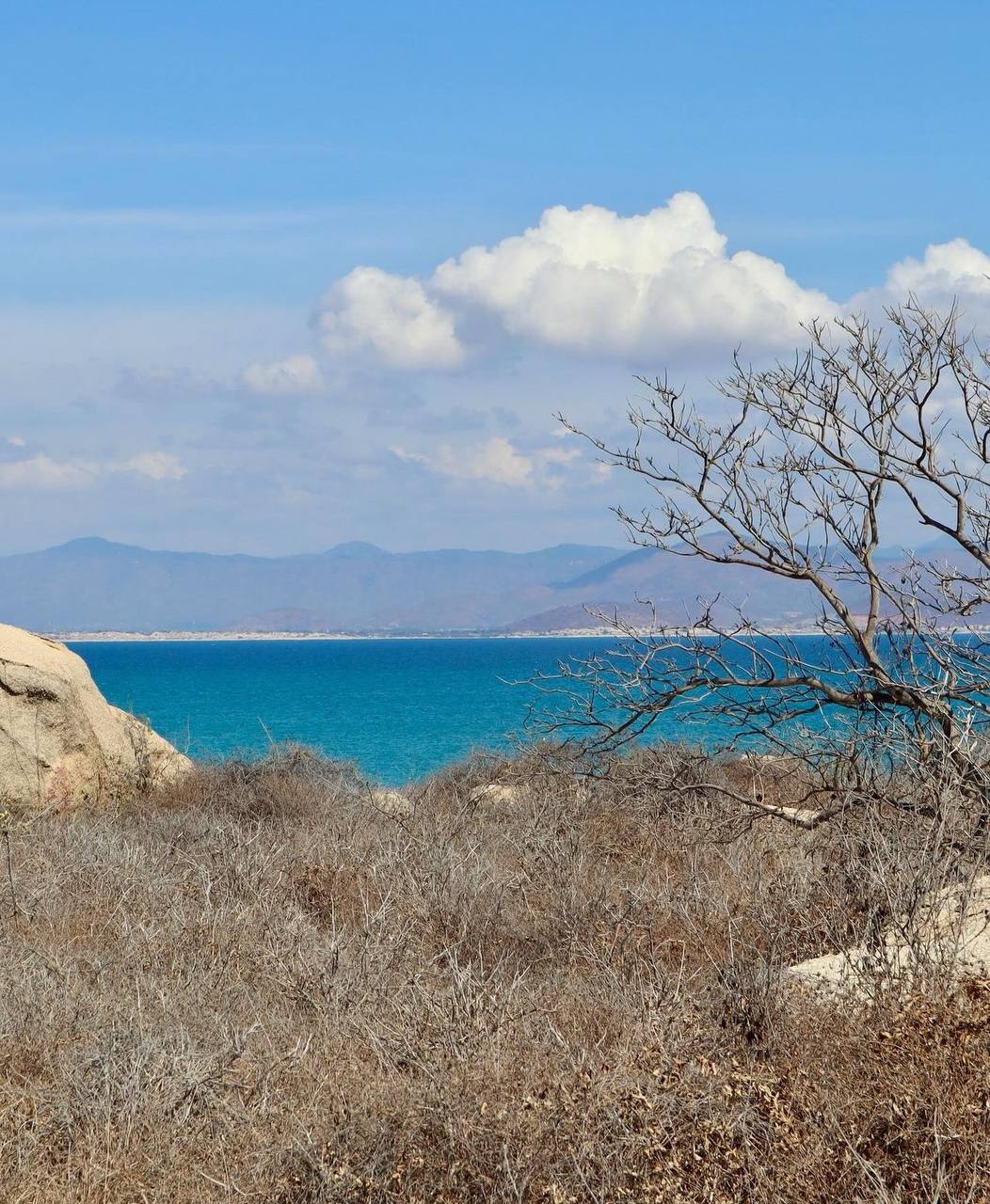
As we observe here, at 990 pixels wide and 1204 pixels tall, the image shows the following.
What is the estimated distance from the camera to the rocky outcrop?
201 inches

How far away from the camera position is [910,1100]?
12.5 ft

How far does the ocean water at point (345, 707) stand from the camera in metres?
35.0

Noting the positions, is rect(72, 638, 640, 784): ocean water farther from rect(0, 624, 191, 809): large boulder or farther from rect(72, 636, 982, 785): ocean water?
rect(0, 624, 191, 809): large boulder

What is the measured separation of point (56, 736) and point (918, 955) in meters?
10.8

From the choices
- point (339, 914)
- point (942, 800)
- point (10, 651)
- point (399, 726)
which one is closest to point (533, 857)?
point (339, 914)

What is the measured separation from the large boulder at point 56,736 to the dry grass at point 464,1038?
12.3 ft


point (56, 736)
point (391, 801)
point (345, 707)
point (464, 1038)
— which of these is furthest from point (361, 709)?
point (464, 1038)

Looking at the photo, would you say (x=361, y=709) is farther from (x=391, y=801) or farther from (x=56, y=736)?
(x=56, y=736)

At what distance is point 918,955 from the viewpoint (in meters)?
5.14

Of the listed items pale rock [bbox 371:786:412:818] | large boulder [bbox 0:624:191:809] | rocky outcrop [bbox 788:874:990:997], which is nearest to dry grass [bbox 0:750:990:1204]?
rocky outcrop [bbox 788:874:990:997]

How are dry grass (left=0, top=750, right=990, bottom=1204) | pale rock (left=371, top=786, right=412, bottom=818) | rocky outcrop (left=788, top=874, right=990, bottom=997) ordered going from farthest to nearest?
pale rock (left=371, top=786, right=412, bottom=818) < rocky outcrop (left=788, top=874, right=990, bottom=997) < dry grass (left=0, top=750, right=990, bottom=1204)

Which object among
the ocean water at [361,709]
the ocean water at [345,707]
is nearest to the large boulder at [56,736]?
the ocean water at [361,709]

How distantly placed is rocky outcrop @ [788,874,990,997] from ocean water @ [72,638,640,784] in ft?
18.5

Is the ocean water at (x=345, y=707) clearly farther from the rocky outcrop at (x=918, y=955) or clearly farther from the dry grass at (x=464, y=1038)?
the rocky outcrop at (x=918, y=955)
